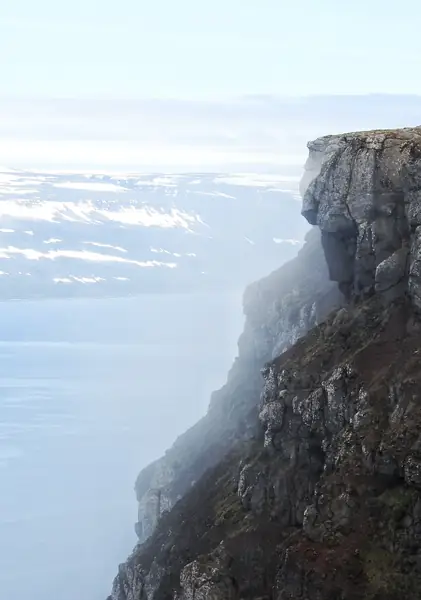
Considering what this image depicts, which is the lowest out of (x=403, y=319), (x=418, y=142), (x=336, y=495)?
(x=336, y=495)

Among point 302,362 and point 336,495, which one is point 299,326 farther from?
point 336,495

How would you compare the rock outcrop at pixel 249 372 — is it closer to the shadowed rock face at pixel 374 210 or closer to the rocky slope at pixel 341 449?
the shadowed rock face at pixel 374 210

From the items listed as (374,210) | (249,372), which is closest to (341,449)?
(374,210)

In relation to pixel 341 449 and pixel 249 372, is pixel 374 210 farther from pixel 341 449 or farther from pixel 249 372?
pixel 249 372

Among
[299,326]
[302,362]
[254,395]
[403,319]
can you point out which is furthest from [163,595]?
[254,395]

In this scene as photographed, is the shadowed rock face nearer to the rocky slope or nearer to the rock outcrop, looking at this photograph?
the rocky slope

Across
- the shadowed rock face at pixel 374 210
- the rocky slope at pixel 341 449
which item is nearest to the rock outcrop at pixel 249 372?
the shadowed rock face at pixel 374 210

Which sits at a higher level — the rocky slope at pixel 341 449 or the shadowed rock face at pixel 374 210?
the shadowed rock face at pixel 374 210

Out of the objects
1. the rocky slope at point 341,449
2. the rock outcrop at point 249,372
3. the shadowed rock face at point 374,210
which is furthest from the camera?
the rock outcrop at point 249,372
